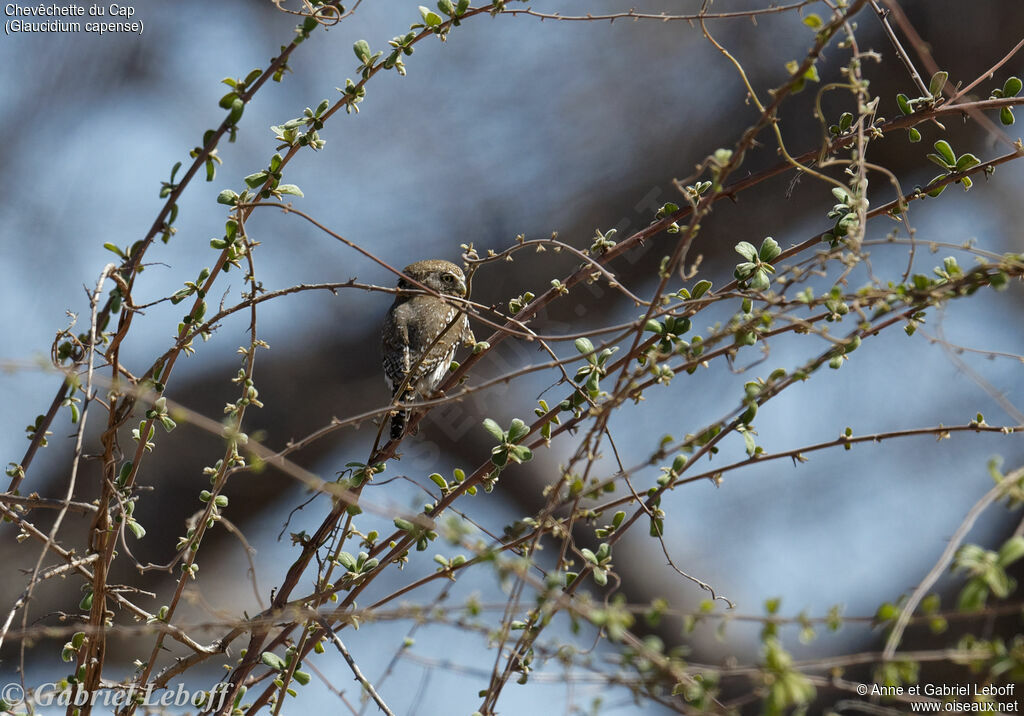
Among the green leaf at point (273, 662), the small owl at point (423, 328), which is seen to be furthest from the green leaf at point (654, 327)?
the small owl at point (423, 328)

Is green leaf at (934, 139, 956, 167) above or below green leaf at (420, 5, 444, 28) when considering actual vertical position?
below

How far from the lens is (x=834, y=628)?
2.66ft

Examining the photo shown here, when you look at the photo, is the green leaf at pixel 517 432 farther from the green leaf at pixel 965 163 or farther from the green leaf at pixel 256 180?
the green leaf at pixel 965 163

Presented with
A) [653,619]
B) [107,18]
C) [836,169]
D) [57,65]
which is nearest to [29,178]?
[57,65]

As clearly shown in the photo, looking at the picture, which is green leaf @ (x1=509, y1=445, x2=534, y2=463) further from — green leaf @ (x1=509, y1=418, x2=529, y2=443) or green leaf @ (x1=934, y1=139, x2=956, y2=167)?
green leaf @ (x1=934, y1=139, x2=956, y2=167)

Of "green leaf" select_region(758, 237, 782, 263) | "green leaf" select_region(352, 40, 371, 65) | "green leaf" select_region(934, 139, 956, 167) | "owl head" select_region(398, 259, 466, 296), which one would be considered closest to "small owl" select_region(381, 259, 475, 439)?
Answer: "owl head" select_region(398, 259, 466, 296)

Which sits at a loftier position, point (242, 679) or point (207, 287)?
point (207, 287)

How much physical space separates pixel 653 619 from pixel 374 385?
358 cm

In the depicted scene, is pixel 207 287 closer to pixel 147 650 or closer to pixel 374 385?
pixel 374 385

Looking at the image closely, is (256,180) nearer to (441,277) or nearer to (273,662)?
(273,662)

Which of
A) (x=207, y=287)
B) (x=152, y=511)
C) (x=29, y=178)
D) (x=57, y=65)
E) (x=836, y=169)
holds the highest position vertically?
(x=57, y=65)

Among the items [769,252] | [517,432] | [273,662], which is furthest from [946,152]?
[273,662]

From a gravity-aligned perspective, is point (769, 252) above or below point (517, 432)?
above

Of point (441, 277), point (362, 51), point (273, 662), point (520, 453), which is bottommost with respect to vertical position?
point (273, 662)
